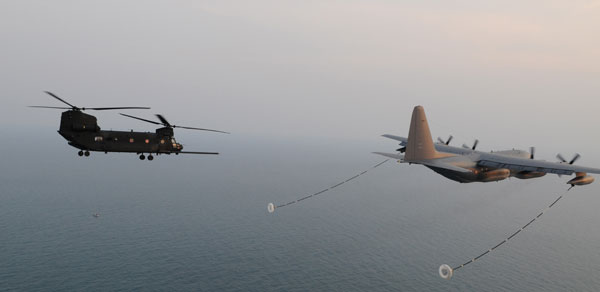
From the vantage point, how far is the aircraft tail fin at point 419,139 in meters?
55.9

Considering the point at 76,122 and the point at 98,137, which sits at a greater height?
the point at 76,122

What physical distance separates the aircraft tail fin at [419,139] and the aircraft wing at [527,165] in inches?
353

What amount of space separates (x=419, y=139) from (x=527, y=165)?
15.9m

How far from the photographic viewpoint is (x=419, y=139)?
56.5 metres

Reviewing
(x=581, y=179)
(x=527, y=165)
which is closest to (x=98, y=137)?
(x=527, y=165)

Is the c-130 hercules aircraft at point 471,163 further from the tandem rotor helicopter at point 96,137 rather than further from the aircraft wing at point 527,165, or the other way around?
the tandem rotor helicopter at point 96,137

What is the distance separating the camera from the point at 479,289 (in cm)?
14488

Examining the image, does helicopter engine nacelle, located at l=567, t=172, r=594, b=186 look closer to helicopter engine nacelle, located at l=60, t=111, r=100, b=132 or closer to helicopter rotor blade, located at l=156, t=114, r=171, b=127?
helicopter rotor blade, located at l=156, t=114, r=171, b=127

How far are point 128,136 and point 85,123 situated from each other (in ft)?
16.3

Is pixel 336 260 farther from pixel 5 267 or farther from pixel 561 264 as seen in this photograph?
pixel 5 267

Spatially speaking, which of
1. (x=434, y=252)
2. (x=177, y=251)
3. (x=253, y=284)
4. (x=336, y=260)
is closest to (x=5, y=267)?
(x=177, y=251)

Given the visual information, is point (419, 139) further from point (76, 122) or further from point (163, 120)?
point (76, 122)

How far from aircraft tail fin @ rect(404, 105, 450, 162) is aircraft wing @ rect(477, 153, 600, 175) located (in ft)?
29.4

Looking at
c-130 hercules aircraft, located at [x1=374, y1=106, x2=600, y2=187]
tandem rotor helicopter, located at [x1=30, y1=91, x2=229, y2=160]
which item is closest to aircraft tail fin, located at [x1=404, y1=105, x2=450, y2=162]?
c-130 hercules aircraft, located at [x1=374, y1=106, x2=600, y2=187]
